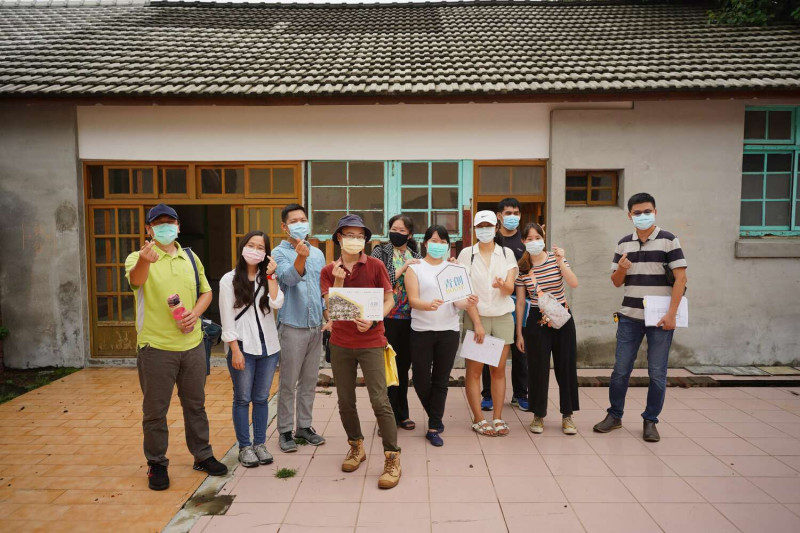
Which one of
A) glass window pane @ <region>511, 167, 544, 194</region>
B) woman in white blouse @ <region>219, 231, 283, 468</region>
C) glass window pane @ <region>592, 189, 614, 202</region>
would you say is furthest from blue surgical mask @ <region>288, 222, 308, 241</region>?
glass window pane @ <region>592, 189, 614, 202</region>

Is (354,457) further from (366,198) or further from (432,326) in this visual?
(366,198)

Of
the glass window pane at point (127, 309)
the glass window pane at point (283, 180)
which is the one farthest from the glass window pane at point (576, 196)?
the glass window pane at point (127, 309)

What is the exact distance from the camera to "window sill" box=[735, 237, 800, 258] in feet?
23.5

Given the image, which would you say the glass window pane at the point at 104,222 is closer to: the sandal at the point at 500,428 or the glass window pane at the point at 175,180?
the glass window pane at the point at 175,180

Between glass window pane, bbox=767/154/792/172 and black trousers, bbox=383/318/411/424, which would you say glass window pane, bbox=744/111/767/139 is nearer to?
glass window pane, bbox=767/154/792/172

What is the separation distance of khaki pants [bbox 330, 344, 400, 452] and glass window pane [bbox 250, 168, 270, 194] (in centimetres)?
425

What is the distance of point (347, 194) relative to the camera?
7566mm

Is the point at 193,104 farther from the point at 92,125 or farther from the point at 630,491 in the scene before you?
the point at 630,491

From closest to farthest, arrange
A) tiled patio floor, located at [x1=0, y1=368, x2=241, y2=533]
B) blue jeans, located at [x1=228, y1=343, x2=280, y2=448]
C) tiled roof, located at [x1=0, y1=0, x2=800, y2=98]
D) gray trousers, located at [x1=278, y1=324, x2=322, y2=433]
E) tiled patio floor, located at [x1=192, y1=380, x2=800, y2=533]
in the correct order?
tiled patio floor, located at [x1=192, y1=380, x2=800, y2=533]
tiled patio floor, located at [x1=0, y1=368, x2=241, y2=533]
blue jeans, located at [x1=228, y1=343, x2=280, y2=448]
gray trousers, located at [x1=278, y1=324, x2=322, y2=433]
tiled roof, located at [x1=0, y1=0, x2=800, y2=98]

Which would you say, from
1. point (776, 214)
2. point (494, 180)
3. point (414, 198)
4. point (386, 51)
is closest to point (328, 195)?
point (414, 198)

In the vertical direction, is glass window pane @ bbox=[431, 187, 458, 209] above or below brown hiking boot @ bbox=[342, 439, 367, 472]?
above

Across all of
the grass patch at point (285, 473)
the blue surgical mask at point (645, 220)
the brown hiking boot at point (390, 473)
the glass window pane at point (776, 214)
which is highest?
the glass window pane at point (776, 214)

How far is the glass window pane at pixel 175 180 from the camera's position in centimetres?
763

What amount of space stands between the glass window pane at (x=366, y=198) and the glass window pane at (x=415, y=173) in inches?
16.1
